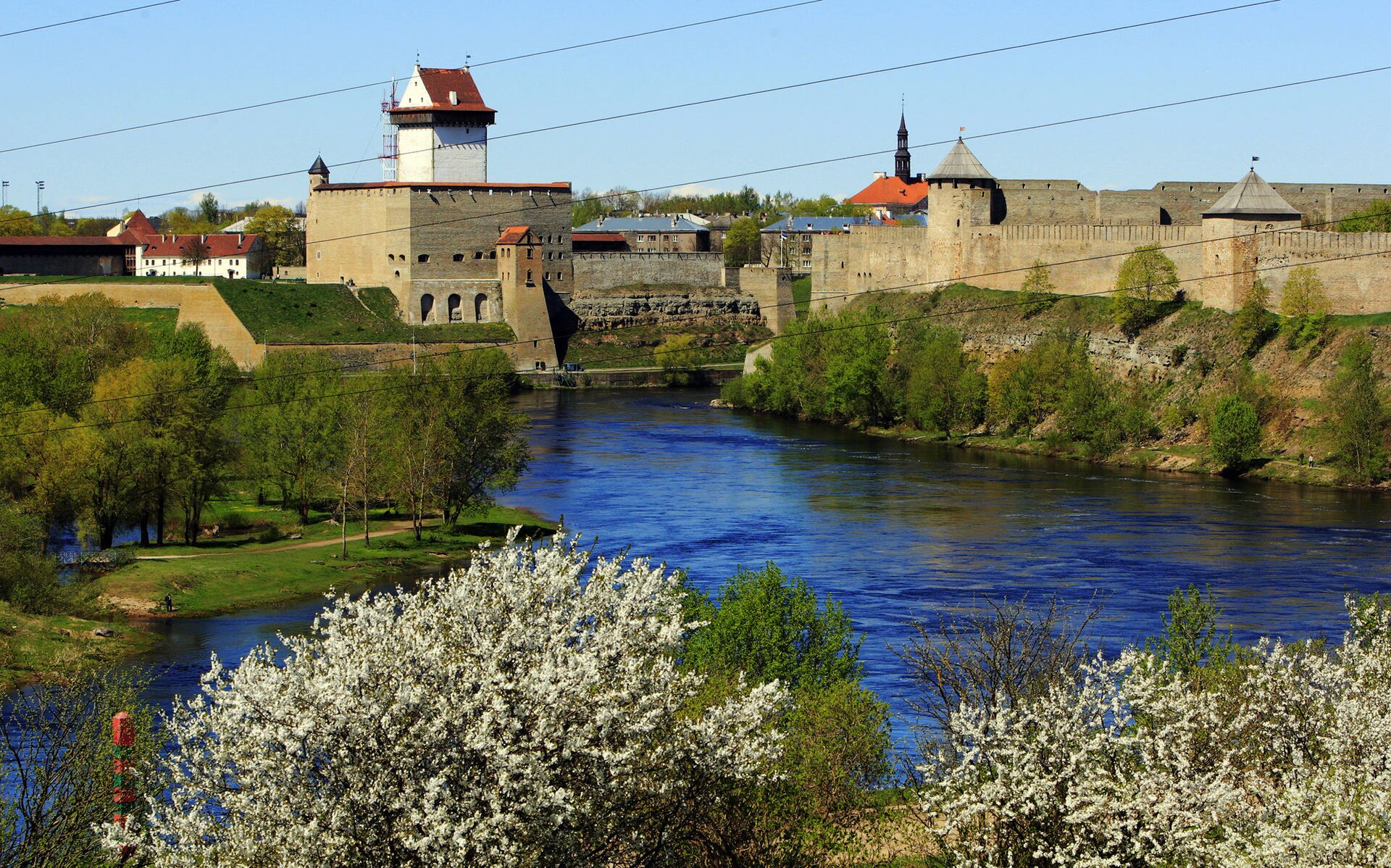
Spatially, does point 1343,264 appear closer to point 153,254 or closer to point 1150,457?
point 1150,457

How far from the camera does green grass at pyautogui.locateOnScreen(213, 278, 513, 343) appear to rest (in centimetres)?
6162

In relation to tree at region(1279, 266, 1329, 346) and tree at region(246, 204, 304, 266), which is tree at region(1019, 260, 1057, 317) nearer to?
tree at region(1279, 266, 1329, 346)

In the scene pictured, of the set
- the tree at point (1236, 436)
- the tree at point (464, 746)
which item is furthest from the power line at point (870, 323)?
the tree at point (464, 746)

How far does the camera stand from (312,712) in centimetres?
886

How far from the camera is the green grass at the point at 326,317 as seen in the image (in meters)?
61.6

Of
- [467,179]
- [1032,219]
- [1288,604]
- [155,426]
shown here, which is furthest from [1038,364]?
[467,179]

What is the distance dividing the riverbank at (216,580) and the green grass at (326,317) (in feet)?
91.9

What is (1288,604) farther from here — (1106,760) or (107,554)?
(107,554)

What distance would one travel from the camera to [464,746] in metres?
9.04

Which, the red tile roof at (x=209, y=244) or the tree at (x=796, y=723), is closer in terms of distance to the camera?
the tree at (x=796, y=723)

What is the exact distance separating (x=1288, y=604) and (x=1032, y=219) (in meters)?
33.9

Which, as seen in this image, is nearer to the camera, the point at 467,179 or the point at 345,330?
the point at 345,330

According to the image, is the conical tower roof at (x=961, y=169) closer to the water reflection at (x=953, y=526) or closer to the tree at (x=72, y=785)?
the water reflection at (x=953, y=526)

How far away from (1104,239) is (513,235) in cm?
2823
